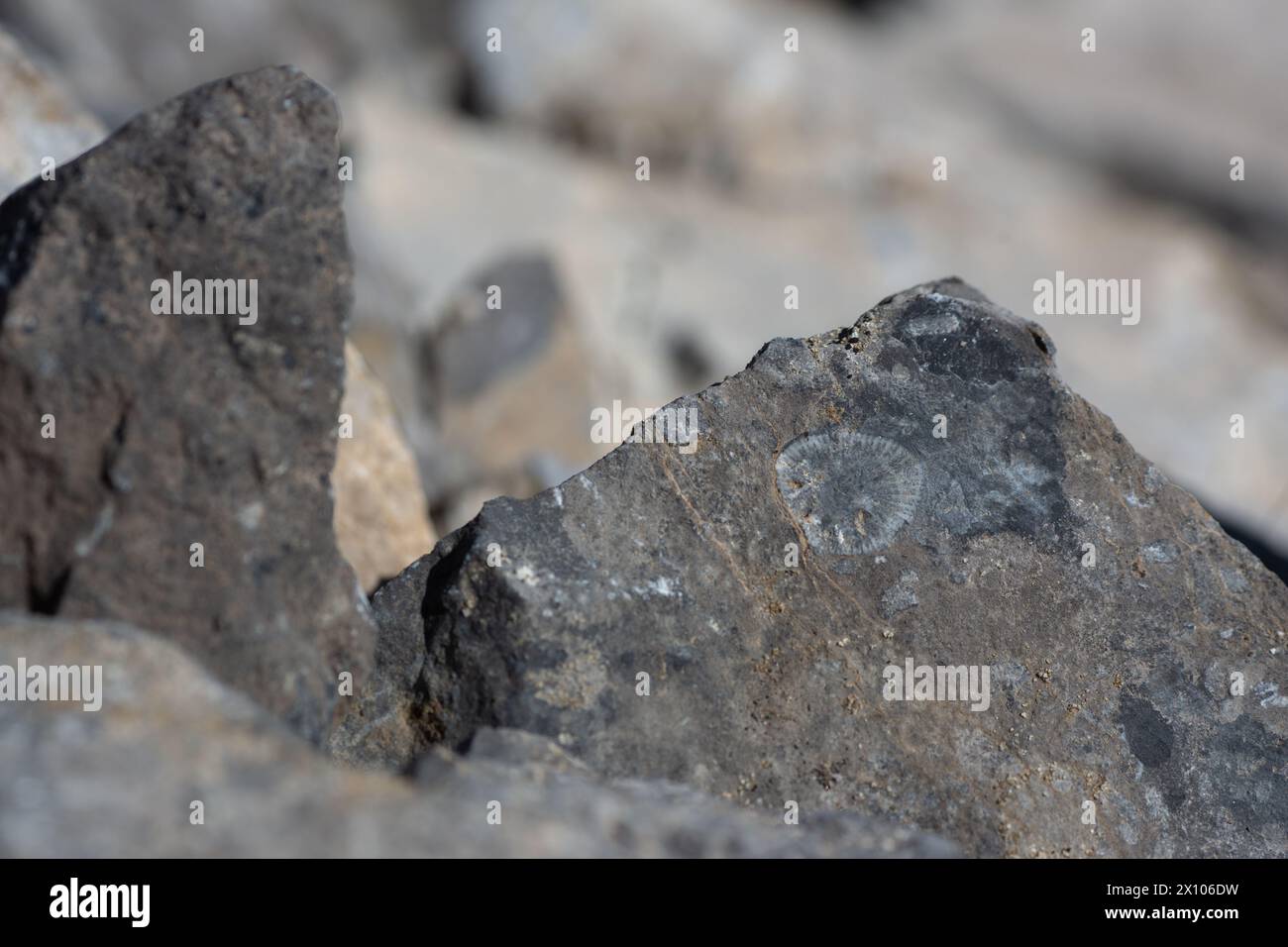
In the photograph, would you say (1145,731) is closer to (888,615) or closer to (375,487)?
(888,615)

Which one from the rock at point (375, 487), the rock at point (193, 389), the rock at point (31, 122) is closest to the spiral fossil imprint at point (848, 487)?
the rock at point (193, 389)

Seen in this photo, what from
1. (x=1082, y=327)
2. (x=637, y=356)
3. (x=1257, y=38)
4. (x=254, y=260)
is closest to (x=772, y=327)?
(x=637, y=356)

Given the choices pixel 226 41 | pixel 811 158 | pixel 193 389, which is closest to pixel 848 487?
pixel 193 389

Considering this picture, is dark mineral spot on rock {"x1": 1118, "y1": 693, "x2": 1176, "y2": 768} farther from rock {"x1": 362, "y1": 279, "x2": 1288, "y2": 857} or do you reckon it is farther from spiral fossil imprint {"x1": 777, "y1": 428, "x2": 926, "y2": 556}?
spiral fossil imprint {"x1": 777, "y1": 428, "x2": 926, "y2": 556}

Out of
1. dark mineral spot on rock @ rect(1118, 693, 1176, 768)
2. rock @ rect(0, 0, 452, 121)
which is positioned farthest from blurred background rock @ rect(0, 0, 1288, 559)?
dark mineral spot on rock @ rect(1118, 693, 1176, 768)

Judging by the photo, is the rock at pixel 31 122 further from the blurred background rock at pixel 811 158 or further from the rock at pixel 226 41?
the rock at pixel 226 41
